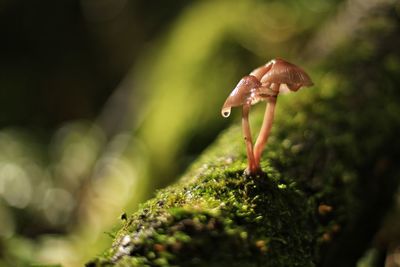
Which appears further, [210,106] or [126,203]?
[210,106]

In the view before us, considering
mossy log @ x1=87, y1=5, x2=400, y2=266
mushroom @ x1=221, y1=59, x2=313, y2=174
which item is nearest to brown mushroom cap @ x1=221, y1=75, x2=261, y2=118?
mushroom @ x1=221, y1=59, x2=313, y2=174

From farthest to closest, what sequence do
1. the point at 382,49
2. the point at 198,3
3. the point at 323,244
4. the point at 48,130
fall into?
the point at 48,130
the point at 198,3
the point at 382,49
the point at 323,244

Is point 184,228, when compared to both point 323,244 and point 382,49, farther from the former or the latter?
point 382,49

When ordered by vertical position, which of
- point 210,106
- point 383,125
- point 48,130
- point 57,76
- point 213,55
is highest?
point 57,76

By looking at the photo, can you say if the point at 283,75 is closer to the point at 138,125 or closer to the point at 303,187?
the point at 303,187

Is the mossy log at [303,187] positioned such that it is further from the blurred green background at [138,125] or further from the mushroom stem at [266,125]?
the blurred green background at [138,125]

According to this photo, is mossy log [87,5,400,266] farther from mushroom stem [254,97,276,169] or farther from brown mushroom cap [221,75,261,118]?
brown mushroom cap [221,75,261,118]

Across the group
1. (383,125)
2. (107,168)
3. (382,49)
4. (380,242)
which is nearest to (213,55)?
(107,168)
